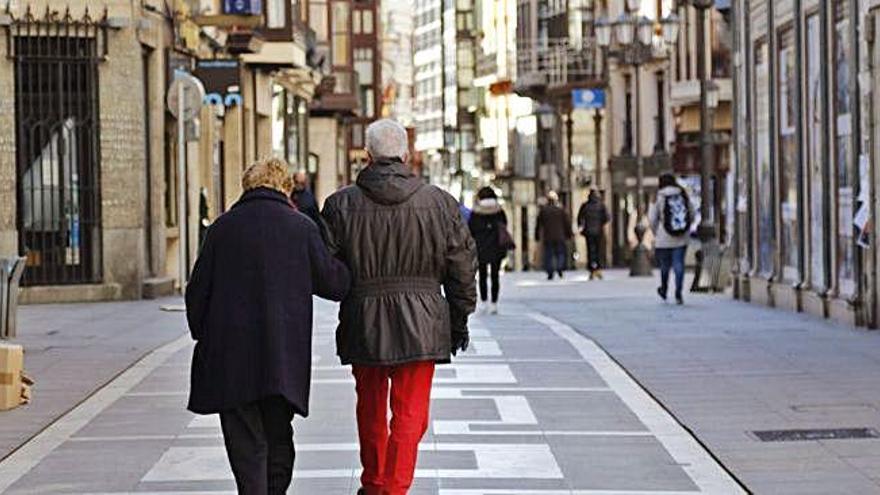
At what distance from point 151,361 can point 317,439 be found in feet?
22.1

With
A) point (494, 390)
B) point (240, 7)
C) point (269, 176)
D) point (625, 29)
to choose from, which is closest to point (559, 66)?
point (625, 29)

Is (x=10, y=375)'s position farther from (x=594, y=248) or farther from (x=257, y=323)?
(x=594, y=248)

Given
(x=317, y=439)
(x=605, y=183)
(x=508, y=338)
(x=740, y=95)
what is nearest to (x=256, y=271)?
(x=317, y=439)

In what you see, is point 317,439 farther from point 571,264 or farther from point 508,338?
point 571,264

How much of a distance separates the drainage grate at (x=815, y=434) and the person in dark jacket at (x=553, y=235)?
32.7 meters

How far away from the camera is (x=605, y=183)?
7281 cm

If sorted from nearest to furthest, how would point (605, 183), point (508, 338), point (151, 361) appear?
point (151, 361), point (508, 338), point (605, 183)

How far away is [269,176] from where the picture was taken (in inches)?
396

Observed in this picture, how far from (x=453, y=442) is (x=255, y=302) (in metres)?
4.09

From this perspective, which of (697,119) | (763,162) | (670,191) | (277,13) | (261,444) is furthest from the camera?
(697,119)

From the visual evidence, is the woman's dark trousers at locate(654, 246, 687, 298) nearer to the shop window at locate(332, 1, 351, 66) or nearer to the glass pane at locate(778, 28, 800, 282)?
the glass pane at locate(778, 28, 800, 282)

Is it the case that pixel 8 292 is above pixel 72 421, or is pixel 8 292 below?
above

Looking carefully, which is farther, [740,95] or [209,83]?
[209,83]

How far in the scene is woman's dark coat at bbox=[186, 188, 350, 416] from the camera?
9781 mm
